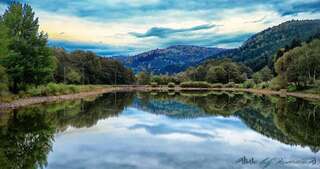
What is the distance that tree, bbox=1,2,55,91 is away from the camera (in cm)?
4284

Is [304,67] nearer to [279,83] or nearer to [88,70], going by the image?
[279,83]

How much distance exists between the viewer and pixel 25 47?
43.6m

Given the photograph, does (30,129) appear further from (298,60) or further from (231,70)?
(231,70)

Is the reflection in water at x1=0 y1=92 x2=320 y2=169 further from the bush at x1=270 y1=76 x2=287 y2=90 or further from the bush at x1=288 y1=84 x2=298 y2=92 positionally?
the bush at x1=270 y1=76 x2=287 y2=90

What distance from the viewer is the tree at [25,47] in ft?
141

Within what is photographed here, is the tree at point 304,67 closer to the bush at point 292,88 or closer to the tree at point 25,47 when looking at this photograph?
the bush at point 292,88

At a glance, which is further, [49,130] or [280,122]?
[280,122]

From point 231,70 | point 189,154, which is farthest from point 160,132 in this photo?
point 231,70

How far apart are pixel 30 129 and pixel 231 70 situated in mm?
119091

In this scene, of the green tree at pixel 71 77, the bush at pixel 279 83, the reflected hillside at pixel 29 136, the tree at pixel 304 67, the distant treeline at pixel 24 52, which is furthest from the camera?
the green tree at pixel 71 77

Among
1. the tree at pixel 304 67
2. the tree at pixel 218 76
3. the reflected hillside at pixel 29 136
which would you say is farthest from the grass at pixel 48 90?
the tree at pixel 218 76

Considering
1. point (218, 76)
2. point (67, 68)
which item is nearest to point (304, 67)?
point (67, 68)

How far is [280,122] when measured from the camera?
28.2 m

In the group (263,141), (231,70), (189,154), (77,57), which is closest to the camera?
(189,154)
